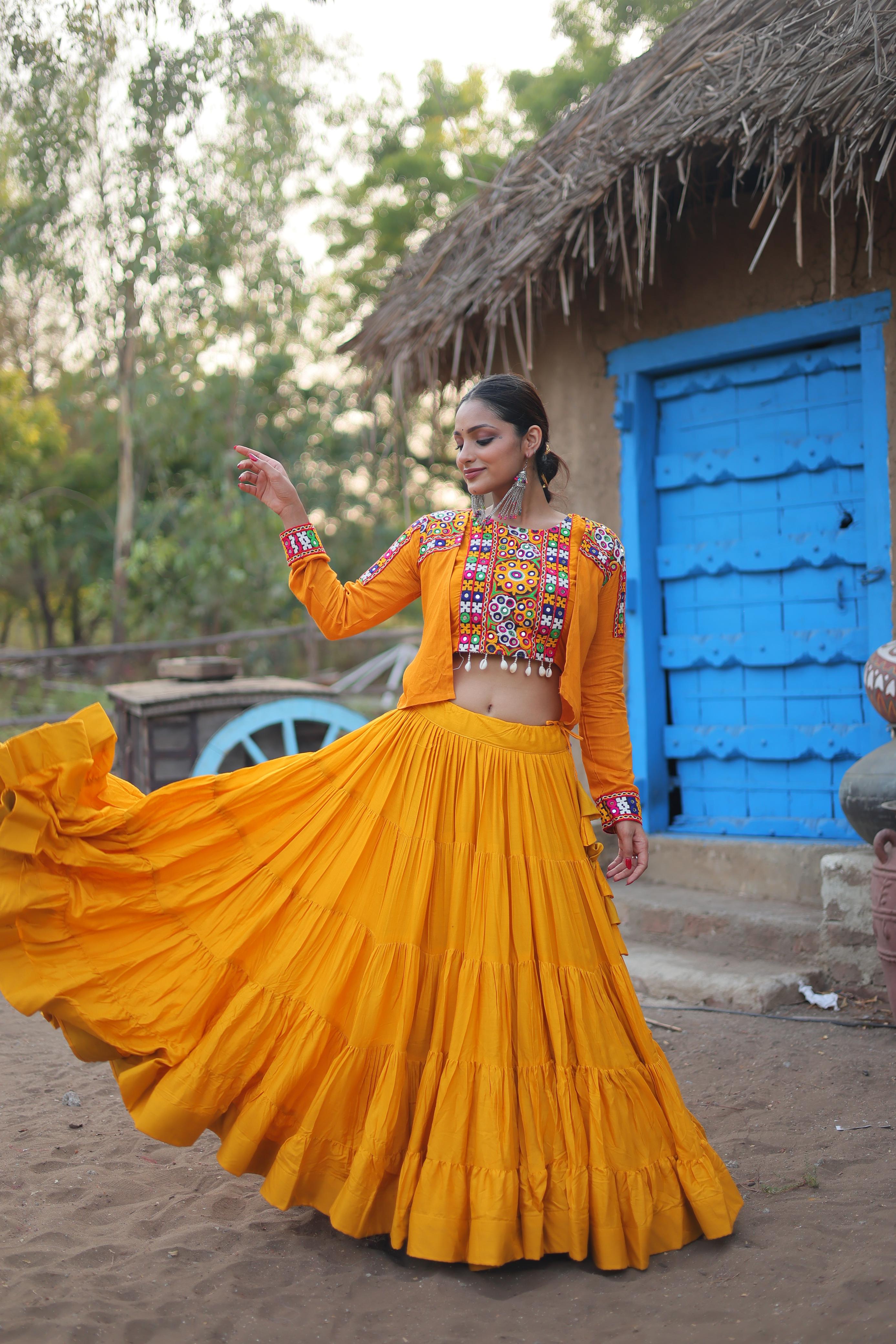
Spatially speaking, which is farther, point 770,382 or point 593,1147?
point 770,382

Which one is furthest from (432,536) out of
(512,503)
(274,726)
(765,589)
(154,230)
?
(154,230)

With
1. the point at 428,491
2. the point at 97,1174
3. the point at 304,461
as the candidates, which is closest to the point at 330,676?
the point at 304,461

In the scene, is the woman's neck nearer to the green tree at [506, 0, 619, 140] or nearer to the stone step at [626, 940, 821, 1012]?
the stone step at [626, 940, 821, 1012]

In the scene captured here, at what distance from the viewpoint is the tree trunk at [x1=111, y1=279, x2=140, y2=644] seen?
15.7 metres

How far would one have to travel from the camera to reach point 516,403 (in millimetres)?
2496

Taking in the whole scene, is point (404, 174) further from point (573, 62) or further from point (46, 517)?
point (46, 517)

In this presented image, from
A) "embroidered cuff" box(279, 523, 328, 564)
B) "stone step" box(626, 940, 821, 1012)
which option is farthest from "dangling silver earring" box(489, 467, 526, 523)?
"stone step" box(626, 940, 821, 1012)

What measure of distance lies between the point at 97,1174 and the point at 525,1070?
4.26 ft

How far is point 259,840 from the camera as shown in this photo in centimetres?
243

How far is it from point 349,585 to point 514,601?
399mm

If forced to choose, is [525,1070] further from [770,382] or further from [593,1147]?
[770,382]

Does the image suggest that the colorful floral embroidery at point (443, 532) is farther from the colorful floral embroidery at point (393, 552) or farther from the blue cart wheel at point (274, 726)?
the blue cart wheel at point (274, 726)

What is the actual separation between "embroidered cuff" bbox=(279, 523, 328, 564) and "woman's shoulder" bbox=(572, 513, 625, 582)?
1.94 ft

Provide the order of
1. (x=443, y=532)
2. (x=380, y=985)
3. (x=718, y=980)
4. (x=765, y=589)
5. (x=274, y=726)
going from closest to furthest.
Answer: (x=380, y=985) < (x=443, y=532) < (x=718, y=980) < (x=765, y=589) < (x=274, y=726)
